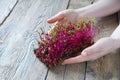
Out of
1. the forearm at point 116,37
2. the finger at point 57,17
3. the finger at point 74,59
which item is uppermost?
the finger at point 57,17

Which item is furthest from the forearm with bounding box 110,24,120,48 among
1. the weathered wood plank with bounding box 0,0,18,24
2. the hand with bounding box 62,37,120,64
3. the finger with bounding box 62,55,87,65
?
the weathered wood plank with bounding box 0,0,18,24

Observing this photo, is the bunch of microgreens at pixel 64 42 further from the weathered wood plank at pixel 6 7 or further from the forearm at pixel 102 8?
the weathered wood plank at pixel 6 7

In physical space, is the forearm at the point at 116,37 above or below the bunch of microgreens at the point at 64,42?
below

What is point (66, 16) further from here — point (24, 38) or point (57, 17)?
point (24, 38)

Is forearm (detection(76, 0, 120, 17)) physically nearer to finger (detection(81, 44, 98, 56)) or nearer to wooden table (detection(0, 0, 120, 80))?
wooden table (detection(0, 0, 120, 80))

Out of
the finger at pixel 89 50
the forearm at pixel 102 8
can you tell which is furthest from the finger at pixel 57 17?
the finger at pixel 89 50

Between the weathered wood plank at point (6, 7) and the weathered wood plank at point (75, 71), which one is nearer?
the weathered wood plank at point (75, 71)

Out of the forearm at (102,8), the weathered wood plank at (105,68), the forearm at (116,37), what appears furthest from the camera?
the forearm at (102,8)
